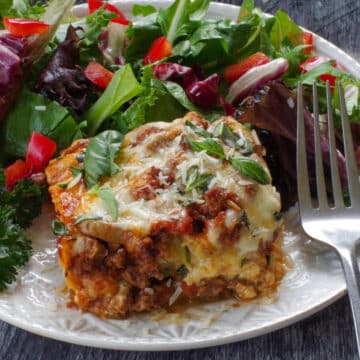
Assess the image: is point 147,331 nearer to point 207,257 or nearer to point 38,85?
point 207,257

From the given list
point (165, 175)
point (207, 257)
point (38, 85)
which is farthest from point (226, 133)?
point (38, 85)

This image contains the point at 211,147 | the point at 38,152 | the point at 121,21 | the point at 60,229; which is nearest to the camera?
the point at 60,229

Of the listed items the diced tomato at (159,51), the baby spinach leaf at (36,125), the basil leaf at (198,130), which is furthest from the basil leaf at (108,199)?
the diced tomato at (159,51)

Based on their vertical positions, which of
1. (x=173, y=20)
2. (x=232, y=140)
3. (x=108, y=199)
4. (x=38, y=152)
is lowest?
(x=38, y=152)

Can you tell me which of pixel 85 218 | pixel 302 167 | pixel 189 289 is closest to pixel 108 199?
pixel 85 218

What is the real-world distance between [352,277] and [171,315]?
82 centimetres

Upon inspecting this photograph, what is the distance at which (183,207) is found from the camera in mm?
2902

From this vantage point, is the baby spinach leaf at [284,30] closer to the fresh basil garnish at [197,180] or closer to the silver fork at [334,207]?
the silver fork at [334,207]

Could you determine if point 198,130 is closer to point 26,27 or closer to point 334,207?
point 334,207

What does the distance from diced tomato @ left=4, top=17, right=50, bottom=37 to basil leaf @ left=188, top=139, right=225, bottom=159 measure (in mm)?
1667

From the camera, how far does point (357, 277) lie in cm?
291

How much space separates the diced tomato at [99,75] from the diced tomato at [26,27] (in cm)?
39

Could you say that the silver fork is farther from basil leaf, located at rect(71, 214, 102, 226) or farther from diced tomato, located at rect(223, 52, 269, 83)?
basil leaf, located at rect(71, 214, 102, 226)

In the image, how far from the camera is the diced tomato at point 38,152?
368 centimetres
